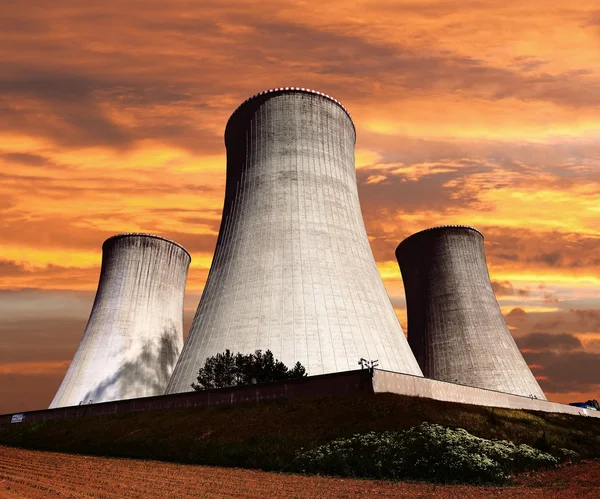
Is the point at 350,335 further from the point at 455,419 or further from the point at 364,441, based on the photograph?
the point at 364,441

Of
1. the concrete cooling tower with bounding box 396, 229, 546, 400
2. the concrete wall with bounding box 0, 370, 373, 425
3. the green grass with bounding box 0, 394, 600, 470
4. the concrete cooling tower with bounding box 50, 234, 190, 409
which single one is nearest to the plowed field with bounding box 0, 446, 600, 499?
the green grass with bounding box 0, 394, 600, 470

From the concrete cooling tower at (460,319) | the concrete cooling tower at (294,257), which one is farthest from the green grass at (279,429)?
the concrete cooling tower at (460,319)

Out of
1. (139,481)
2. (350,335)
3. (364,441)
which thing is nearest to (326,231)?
(350,335)

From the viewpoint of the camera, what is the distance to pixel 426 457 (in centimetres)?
1316

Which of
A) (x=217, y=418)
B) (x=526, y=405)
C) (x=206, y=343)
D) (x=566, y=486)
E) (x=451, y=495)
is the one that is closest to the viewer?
(x=451, y=495)

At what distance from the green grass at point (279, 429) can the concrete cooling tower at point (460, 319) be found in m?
13.8

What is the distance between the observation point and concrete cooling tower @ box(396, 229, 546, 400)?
36.6 meters

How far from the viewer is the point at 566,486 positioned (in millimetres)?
11836

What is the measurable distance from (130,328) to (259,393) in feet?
59.7

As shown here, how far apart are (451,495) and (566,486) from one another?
286cm

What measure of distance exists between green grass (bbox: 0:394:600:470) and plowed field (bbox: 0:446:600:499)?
1.53 m

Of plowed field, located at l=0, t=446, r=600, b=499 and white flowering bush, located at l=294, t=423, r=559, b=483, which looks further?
white flowering bush, located at l=294, t=423, r=559, b=483

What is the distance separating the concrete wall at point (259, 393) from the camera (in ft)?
60.0

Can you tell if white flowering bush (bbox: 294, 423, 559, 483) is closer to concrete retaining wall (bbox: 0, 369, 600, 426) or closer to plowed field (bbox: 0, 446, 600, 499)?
plowed field (bbox: 0, 446, 600, 499)
